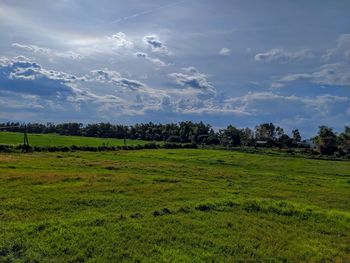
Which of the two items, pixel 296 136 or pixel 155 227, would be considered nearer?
pixel 155 227

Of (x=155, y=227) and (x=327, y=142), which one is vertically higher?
(x=327, y=142)

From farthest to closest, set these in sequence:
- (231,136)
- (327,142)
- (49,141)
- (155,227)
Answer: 1. (231,136)
2. (327,142)
3. (49,141)
4. (155,227)

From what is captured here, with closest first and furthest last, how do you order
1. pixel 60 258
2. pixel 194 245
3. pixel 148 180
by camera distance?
pixel 60 258, pixel 194 245, pixel 148 180

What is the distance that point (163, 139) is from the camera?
14425 cm

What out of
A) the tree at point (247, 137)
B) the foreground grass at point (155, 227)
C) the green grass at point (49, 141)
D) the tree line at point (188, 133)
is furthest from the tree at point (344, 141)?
the foreground grass at point (155, 227)

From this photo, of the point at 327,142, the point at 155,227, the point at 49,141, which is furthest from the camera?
the point at 327,142

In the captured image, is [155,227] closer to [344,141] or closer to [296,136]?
[344,141]

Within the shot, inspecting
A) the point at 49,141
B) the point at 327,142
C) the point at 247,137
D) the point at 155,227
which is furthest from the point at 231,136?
the point at 155,227

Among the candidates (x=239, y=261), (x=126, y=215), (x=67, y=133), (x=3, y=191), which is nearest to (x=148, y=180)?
(x=3, y=191)

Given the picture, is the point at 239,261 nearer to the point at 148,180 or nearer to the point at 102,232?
the point at 102,232

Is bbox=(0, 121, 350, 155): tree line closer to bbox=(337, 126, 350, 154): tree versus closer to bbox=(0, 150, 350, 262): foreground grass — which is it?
bbox=(337, 126, 350, 154): tree

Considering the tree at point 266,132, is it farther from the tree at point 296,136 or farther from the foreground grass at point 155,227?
the foreground grass at point 155,227

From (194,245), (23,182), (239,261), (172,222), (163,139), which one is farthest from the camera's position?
(163,139)

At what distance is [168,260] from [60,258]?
2.94 meters
